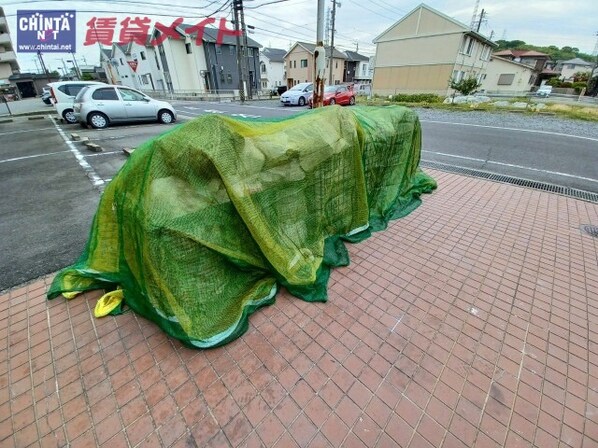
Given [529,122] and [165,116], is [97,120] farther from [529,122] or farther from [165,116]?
[529,122]

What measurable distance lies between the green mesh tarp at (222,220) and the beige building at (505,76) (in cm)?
4234

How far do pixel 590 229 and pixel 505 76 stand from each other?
4425 cm

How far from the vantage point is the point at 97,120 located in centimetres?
1006

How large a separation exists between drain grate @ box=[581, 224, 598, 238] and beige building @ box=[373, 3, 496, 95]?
25.7m

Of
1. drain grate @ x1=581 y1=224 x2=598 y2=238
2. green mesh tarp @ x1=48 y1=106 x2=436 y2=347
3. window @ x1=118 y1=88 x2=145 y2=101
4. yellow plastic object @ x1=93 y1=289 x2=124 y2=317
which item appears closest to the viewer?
green mesh tarp @ x1=48 y1=106 x2=436 y2=347

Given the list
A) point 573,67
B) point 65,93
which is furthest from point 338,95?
point 573,67

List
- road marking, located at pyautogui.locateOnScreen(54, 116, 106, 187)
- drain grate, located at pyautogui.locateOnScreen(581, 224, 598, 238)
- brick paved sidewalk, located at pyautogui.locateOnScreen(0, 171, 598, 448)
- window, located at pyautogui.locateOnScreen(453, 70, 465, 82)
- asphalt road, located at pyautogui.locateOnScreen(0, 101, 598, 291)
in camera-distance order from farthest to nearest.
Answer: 1. window, located at pyautogui.locateOnScreen(453, 70, 465, 82)
2. road marking, located at pyautogui.locateOnScreen(54, 116, 106, 187)
3. drain grate, located at pyautogui.locateOnScreen(581, 224, 598, 238)
4. asphalt road, located at pyautogui.locateOnScreen(0, 101, 598, 291)
5. brick paved sidewalk, located at pyautogui.locateOnScreen(0, 171, 598, 448)

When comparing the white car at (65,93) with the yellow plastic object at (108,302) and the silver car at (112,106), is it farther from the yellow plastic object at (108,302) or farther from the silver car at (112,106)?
the yellow plastic object at (108,302)

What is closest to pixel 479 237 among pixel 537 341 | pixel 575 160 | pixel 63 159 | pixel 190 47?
pixel 537 341

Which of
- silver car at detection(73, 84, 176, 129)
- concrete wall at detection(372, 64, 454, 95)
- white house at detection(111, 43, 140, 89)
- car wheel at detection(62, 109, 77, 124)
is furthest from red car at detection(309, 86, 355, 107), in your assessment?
white house at detection(111, 43, 140, 89)

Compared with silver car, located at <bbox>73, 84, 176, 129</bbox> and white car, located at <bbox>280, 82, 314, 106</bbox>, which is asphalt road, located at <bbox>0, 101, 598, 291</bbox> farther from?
white car, located at <bbox>280, 82, 314, 106</bbox>

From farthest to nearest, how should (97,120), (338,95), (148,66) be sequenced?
(148,66) → (338,95) → (97,120)

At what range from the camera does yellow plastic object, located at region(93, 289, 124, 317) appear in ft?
7.61

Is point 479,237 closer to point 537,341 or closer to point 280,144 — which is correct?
point 537,341
